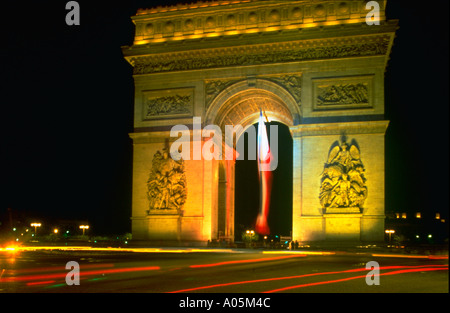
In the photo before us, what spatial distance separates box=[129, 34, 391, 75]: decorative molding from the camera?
26.9m

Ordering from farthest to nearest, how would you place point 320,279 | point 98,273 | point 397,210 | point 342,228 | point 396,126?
point 397,210
point 396,126
point 342,228
point 98,273
point 320,279

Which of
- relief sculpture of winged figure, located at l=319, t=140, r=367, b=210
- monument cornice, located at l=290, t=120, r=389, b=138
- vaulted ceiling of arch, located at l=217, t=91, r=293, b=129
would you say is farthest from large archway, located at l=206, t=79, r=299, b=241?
relief sculpture of winged figure, located at l=319, t=140, r=367, b=210

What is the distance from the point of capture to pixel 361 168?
85.1ft

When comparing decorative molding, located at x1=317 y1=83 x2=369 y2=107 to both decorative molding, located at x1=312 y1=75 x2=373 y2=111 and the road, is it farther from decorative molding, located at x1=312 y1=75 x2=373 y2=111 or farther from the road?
the road

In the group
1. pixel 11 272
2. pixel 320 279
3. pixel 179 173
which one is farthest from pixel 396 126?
pixel 11 272

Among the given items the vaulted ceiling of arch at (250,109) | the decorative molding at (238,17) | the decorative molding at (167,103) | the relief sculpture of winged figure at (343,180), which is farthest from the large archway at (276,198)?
the relief sculpture of winged figure at (343,180)

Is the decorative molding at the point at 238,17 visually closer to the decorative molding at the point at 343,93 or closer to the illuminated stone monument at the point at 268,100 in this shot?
the illuminated stone monument at the point at 268,100

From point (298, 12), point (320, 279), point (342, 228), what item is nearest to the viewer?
point (320, 279)

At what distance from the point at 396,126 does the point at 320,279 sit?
86.3 ft

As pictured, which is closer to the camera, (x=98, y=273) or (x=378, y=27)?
(x=98, y=273)

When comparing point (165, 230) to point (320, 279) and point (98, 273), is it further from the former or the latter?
point (320, 279)

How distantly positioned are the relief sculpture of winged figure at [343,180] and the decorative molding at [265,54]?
15.1 feet

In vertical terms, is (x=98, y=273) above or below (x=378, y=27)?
below

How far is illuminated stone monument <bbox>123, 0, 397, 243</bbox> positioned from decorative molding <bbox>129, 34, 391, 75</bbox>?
5 cm
